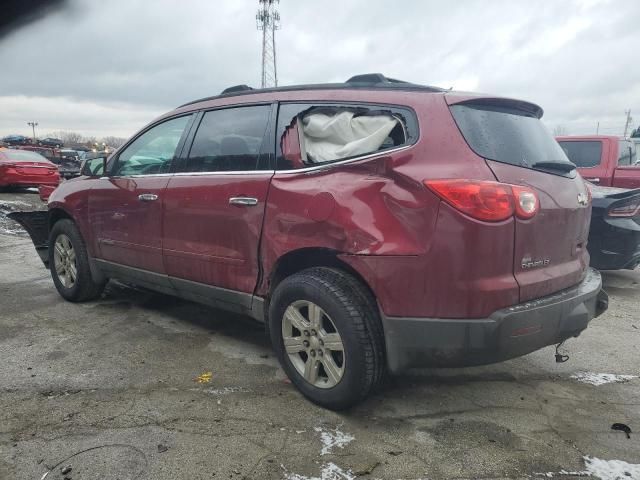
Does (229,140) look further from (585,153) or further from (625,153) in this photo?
(625,153)

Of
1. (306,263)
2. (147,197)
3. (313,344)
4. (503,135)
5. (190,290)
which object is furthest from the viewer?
(147,197)

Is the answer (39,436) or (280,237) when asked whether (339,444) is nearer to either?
(280,237)

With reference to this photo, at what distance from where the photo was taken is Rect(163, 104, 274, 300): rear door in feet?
10.2

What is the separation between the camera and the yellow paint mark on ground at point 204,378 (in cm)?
316

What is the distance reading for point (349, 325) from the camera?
2557mm

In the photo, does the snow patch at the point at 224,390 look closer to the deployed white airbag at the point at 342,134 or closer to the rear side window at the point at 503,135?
the deployed white airbag at the point at 342,134

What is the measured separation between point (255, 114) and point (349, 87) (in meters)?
0.70

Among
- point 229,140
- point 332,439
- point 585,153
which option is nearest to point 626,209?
point 585,153

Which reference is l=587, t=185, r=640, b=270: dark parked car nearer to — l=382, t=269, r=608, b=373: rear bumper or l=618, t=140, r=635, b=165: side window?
l=382, t=269, r=608, b=373: rear bumper

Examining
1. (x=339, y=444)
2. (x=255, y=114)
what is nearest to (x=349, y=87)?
(x=255, y=114)

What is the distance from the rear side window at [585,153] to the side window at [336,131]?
19.2 feet

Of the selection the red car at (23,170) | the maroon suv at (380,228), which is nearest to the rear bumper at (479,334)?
the maroon suv at (380,228)

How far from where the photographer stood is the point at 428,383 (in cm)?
320

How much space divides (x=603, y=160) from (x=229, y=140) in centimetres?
632
